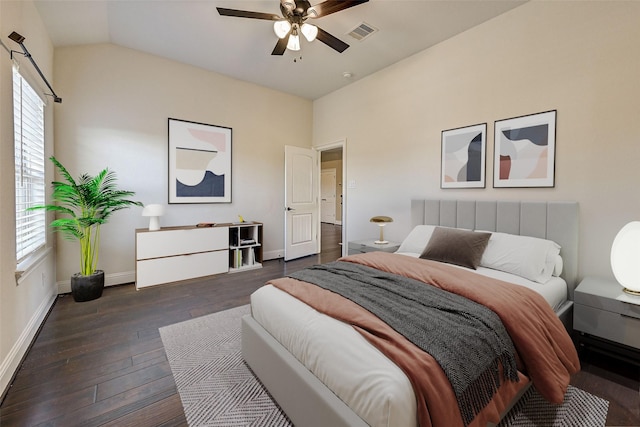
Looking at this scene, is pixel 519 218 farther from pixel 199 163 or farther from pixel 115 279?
pixel 115 279

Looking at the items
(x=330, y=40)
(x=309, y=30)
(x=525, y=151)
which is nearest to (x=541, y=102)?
(x=525, y=151)

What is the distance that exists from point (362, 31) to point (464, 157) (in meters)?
1.87

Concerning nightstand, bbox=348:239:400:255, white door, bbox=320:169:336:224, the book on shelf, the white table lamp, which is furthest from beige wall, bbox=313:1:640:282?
white door, bbox=320:169:336:224

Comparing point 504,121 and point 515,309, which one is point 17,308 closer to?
point 515,309

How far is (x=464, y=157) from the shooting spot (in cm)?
315

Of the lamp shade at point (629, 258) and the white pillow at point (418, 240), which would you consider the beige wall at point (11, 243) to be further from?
the lamp shade at point (629, 258)

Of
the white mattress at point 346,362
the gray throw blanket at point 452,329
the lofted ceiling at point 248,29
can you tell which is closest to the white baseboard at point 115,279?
the lofted ceiling at point 248,29

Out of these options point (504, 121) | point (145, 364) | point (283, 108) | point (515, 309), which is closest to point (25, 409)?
point (145, 364)

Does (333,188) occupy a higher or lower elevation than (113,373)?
higher

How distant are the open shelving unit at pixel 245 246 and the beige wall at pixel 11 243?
216 centimetres

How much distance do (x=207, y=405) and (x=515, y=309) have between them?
1.87 metres

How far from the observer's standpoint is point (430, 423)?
97 cm

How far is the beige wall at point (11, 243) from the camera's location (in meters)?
1.78

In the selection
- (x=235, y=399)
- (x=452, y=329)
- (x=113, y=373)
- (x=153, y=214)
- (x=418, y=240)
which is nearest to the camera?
(x=452, y=329)
